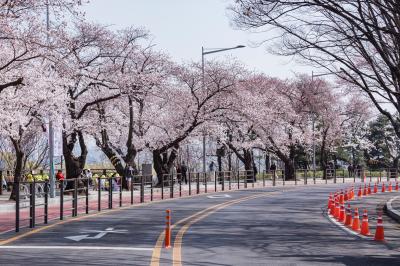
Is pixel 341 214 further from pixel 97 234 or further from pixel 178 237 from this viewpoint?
pixel 97 234

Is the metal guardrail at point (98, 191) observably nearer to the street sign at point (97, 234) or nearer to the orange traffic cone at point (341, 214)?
the street sign at point (97, 234)

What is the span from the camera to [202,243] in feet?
43.9

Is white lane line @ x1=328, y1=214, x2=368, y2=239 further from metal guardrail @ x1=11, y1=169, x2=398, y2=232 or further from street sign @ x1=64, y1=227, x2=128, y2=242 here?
metal guardrail @ x1=11, y1=169, x2=398, y2=232

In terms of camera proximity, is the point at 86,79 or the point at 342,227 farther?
the point at 86,79

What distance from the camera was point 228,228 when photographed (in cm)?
1667

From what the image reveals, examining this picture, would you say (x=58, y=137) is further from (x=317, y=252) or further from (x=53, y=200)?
(x=317, y=252)

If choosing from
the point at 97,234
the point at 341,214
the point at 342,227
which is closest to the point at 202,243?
the point at 97,234

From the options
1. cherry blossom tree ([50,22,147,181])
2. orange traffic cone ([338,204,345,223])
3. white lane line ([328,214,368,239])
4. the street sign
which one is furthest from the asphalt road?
cherry blossom tree ([50,22,147,181])

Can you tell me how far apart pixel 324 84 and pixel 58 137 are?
140ft

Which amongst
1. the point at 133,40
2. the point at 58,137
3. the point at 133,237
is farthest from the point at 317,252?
the point at 133,40

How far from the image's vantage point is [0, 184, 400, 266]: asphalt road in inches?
434

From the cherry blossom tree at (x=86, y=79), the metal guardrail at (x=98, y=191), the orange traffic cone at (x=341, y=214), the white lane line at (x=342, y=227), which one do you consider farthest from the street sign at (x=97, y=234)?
the cherry blossom tree at (x=86, y=79)

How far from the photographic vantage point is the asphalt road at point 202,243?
36.2 ft

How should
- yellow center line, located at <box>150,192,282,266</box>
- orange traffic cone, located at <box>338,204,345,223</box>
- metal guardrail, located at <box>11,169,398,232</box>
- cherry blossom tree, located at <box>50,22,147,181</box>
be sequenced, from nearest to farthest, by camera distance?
yellow center line, located at <box>150,192,282,266</box> → metal guardrail, located at <box>11,169,398,232</box> → orange traffic cone, located at <box>338,204,345,223</box> → cherry blossom tree, located at <box>50,22,147,181</box>
